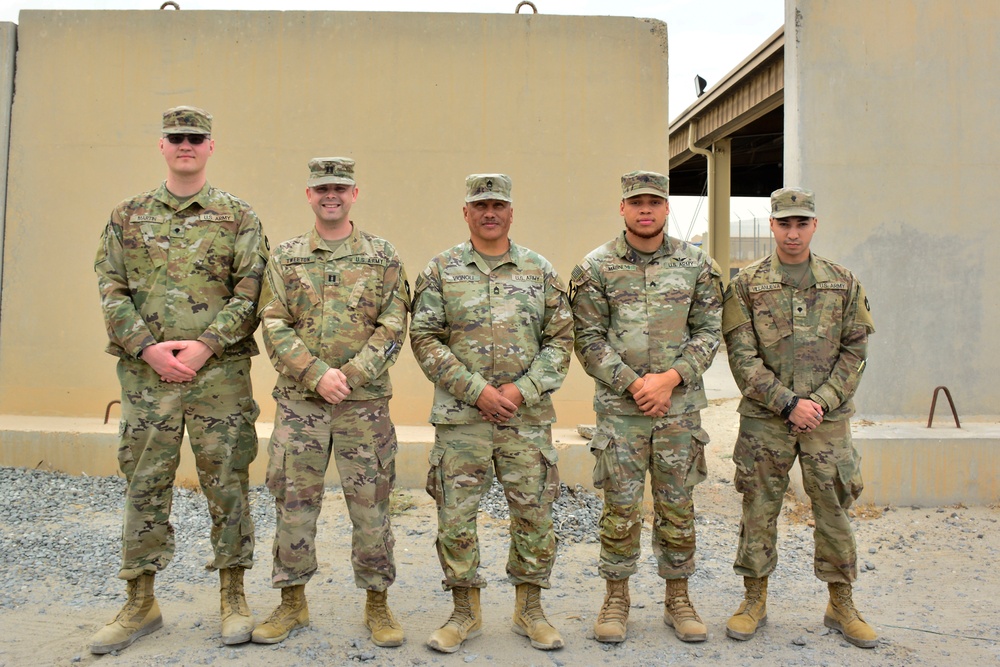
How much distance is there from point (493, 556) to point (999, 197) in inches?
200

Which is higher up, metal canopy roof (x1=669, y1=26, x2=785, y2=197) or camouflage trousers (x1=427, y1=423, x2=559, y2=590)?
metal canopy roof (x1=669, y1=26, x2=785, y2=197)

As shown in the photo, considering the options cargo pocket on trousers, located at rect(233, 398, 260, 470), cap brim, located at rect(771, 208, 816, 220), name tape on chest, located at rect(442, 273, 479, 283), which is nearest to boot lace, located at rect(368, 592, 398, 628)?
cargo pocket on trousers, located at rect(233, 398, 260, 470)

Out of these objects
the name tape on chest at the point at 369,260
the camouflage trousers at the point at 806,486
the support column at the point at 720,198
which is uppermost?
the support column at the point at 720,198

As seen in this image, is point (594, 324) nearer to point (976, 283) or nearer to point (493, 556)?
point (493, 556)

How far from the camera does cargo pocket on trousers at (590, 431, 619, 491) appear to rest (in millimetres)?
3492

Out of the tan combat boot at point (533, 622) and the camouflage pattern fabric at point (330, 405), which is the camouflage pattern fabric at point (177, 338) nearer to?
the camouflage pattern fabric at point (330, 405)

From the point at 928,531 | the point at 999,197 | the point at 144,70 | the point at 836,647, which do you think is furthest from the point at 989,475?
the point at 144,70

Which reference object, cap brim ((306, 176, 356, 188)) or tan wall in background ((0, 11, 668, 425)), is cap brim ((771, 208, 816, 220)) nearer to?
cap brim ((306, 176, 356, 188))

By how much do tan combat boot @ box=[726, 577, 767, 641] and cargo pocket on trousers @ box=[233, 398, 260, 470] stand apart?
8.07ft

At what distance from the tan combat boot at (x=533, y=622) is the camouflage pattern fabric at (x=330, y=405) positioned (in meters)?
0.64

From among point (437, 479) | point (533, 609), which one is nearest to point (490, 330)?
point (437, 479)

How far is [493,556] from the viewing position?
472 cm

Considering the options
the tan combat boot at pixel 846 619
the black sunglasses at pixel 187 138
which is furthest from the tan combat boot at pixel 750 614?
the black sunglasses at pixel 187 138

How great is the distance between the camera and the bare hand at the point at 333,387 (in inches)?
126
